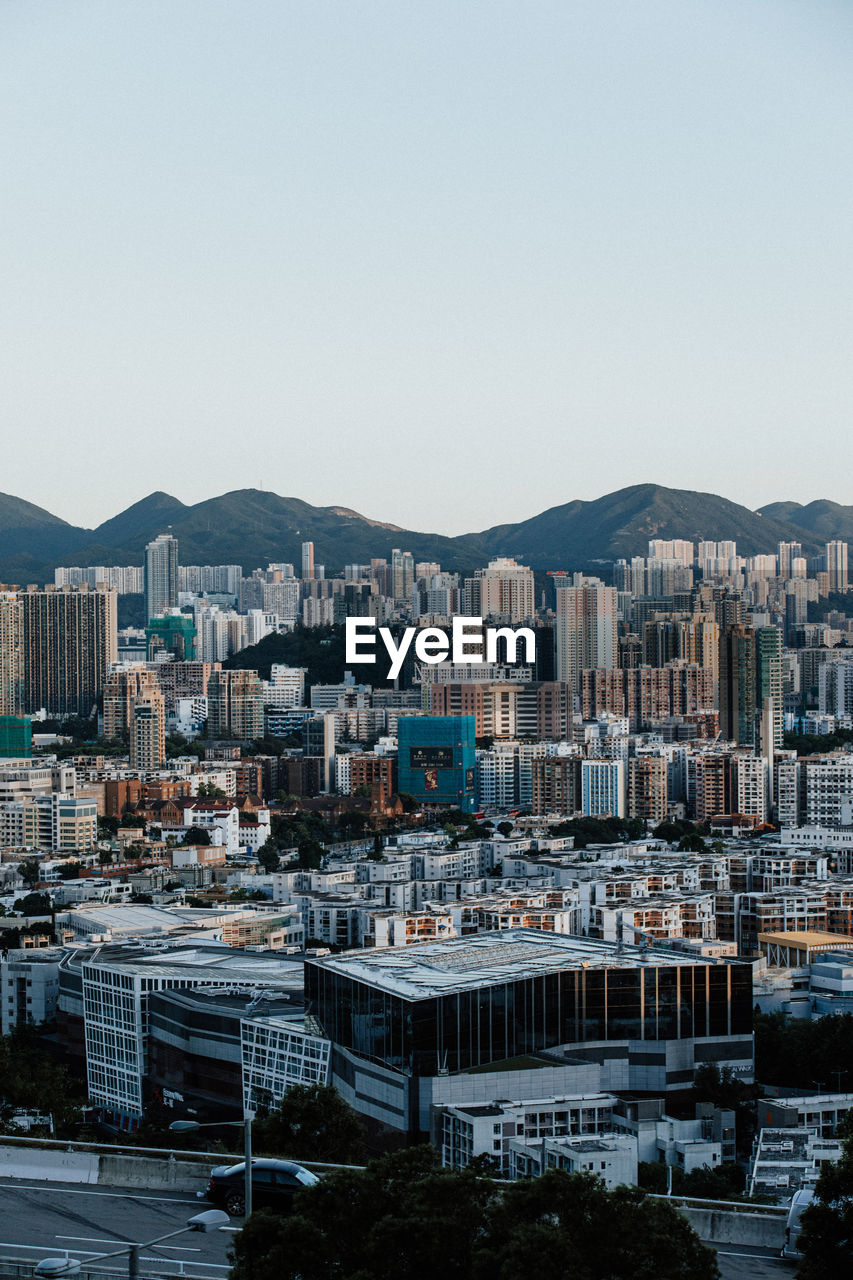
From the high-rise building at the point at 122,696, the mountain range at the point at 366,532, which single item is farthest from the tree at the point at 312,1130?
the mountain range at the point at 366,532

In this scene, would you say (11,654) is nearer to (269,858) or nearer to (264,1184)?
(269,858)

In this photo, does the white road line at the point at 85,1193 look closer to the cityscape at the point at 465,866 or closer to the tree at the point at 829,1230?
the cityscape at the point at 465,866

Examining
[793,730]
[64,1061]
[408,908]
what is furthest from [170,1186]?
[793,730]

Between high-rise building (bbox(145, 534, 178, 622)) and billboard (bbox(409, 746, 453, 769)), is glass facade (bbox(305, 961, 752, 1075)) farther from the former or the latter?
high-rise building (bbox(145, 534, 178, 622))

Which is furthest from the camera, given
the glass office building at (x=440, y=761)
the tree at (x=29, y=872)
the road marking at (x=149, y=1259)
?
the glass office building at (x=440, y=761)

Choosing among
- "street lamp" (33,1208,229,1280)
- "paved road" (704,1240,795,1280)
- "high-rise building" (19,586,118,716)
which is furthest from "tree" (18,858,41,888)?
"high-rise building" (19,586,118,716)

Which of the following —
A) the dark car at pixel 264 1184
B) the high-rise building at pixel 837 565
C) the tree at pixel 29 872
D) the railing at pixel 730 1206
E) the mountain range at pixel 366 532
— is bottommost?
the tree at pixel 29 872

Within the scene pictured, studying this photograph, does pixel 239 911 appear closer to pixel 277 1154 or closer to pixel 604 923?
pixel 604 923
